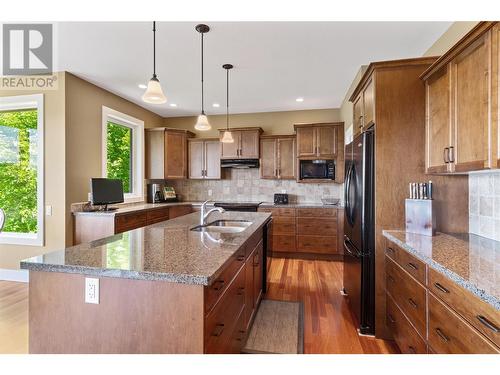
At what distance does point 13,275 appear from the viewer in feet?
10.8

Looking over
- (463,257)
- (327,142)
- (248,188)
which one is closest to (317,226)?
(327,142)

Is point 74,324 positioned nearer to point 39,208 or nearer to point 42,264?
point 42,264

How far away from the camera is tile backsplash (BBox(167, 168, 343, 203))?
4.82 metres

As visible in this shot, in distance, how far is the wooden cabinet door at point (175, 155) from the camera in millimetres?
4867

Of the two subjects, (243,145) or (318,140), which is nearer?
(318,140)

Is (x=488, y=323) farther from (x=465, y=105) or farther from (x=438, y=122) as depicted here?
(x=438, y=122)

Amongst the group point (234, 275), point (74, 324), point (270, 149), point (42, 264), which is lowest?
point (74, 324)

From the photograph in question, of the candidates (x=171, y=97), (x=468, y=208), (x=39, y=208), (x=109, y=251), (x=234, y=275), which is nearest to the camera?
(x=109, y=251)

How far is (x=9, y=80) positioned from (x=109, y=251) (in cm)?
351

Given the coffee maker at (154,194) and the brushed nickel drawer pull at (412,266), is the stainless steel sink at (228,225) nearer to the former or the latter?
the brushed nickel drawer pull at (412,266)

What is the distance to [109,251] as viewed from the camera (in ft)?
4.57

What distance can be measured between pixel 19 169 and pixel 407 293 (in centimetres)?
467

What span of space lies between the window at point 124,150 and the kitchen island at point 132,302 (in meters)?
2.92
